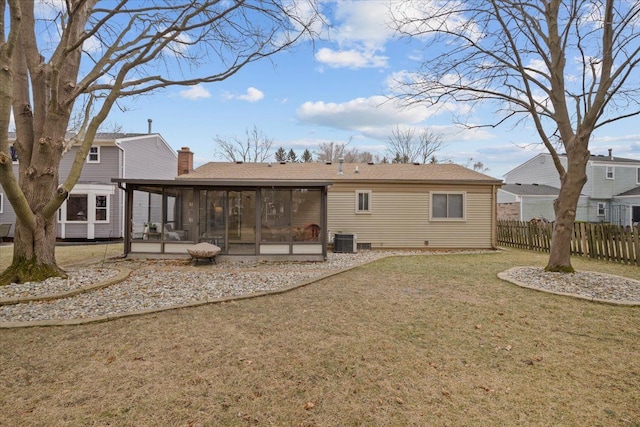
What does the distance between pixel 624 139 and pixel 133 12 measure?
25.0 metres

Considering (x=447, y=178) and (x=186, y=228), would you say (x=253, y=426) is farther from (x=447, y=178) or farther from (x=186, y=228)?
(x=447, y=178)

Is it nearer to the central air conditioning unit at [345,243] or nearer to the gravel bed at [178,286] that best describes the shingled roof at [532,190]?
the central air conditioning unit at [345,243]

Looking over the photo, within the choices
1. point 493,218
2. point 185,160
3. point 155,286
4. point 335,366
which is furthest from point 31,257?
point 493,218

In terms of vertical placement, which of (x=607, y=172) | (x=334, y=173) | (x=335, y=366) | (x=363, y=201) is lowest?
(x=335, y=366)

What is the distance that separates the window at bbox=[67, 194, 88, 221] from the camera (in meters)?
16.3

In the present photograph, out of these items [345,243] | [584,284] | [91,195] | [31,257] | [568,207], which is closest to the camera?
[31,257]

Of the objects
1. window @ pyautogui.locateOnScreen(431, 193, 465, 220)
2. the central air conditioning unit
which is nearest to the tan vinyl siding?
window @ pyautogui.locateOnScreen(431, 193, 465, 220)

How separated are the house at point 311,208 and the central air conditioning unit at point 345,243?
0.66 feet

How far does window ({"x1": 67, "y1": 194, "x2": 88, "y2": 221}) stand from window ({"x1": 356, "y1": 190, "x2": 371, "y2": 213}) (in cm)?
1297

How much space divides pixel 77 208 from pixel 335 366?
1760cm

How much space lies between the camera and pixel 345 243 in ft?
42.3

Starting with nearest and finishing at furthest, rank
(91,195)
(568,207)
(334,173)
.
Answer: (568,207) → (334,173) → (91,195)

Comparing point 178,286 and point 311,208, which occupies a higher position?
point 311,208

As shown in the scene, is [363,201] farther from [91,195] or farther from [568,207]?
[91,195]
